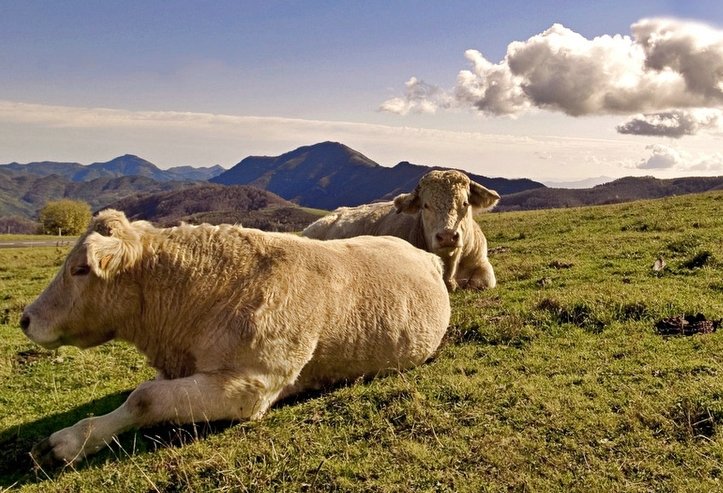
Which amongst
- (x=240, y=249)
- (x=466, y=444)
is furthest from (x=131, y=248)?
(x=466, y=444)

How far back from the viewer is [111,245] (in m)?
6.16

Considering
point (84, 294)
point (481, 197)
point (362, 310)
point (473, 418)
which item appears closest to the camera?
point (473, 418)

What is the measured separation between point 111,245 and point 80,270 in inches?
17.2

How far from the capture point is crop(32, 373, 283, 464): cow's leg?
541 cm

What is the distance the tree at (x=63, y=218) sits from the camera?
107812 millimetres

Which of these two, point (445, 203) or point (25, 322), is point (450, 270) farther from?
point (25, 322)

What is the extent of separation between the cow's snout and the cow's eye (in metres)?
6.65

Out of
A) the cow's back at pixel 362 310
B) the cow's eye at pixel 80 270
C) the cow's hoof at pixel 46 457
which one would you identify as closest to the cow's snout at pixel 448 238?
the cow's back at pixel 362 310

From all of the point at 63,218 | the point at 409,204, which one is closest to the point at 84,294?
the point at 409,204

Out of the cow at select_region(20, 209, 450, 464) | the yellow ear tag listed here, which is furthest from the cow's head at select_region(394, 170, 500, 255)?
the yellow ear tag

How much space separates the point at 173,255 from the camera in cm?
656

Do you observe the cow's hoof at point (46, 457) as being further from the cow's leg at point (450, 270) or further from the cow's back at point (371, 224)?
the cow's back at point (371, 224)

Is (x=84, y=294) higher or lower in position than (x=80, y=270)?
lower

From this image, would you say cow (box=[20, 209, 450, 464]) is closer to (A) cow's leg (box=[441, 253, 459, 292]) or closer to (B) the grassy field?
(B) the grassy field
